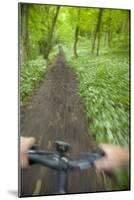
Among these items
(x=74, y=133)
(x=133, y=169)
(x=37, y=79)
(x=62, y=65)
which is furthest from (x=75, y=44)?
(x=133, y=169)

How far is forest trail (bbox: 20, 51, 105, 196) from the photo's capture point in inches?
105

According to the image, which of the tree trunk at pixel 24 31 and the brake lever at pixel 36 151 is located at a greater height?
the tree trunk at pixel 24 31

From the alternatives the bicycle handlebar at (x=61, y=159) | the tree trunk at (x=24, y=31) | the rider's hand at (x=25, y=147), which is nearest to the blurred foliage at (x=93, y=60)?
the tree trunk at (x=24, y=31)

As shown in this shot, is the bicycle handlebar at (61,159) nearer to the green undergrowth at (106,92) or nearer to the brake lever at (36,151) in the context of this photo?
the brake lever at (36,151)

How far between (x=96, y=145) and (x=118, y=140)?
0.17 metres

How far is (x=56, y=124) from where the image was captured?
2738 mm

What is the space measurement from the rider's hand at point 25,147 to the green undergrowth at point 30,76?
24cm

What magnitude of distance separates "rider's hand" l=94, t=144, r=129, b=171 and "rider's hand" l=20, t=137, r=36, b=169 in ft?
1.51

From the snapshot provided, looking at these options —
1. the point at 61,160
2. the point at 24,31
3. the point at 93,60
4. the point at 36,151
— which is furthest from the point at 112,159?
the point at 24,31

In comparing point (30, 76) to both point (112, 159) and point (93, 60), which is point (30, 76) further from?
point (112, 159)

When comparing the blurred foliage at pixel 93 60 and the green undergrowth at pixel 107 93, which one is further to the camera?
the green undergrowth at pixel 107 93

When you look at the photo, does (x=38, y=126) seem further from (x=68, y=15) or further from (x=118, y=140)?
(x=68, y=15)

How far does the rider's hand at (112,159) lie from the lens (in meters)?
2.78

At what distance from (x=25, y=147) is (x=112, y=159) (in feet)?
2.00
